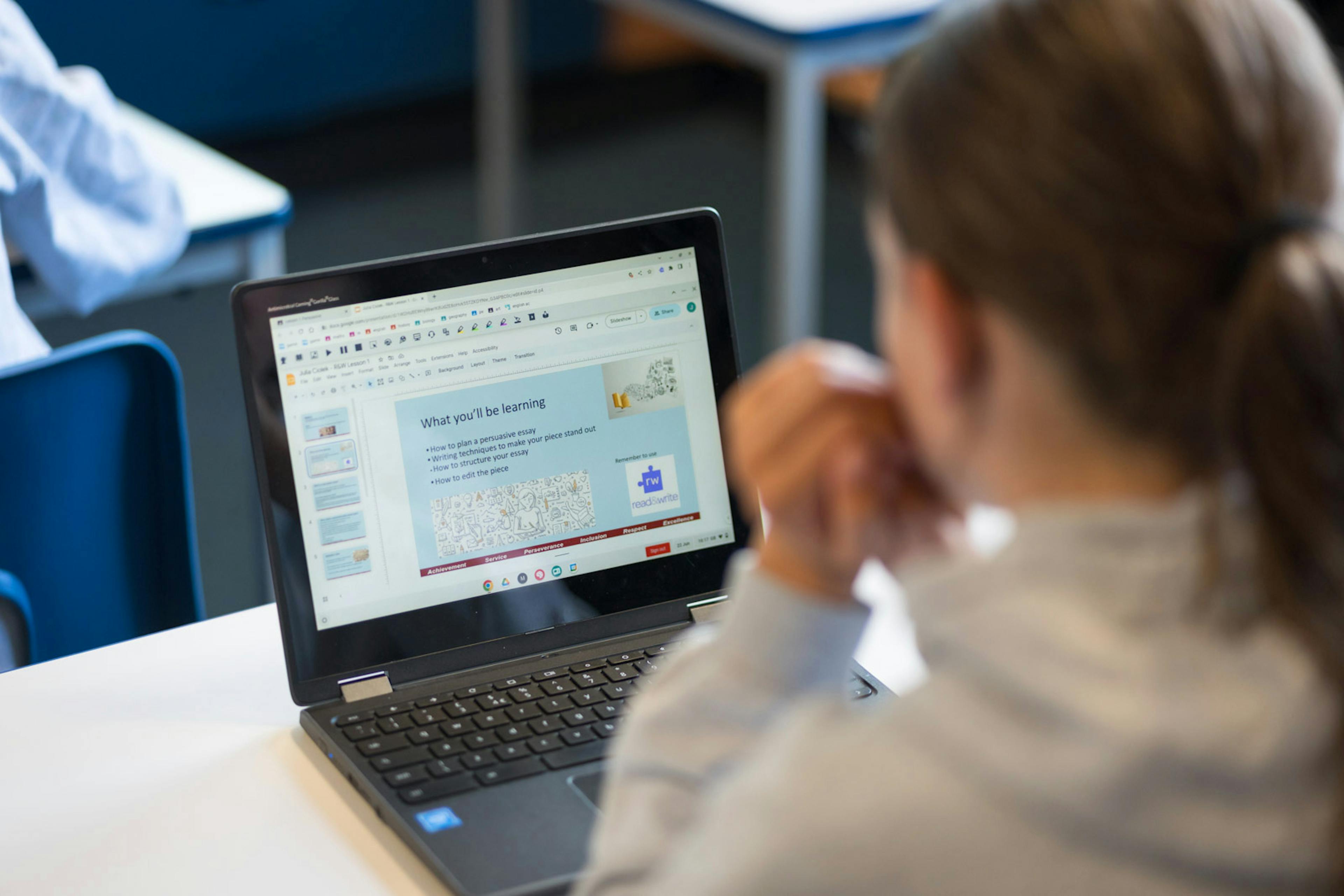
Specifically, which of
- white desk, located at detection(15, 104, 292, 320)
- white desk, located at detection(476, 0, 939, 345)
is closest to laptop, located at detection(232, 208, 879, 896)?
white desk, located at detection(15, 104, 292, 320)

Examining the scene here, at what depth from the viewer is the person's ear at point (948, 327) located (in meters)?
0.54

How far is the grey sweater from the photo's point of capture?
0.50m

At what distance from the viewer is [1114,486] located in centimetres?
54

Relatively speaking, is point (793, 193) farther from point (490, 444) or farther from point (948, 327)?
point (948, 327)

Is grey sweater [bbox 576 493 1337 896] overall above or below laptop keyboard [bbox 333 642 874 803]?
above

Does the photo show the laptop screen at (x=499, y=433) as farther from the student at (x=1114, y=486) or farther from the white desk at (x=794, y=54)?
the white desk at (x=794, y=54)

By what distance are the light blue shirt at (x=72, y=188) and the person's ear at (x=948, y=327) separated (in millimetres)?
1330

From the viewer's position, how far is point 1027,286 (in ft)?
1.70

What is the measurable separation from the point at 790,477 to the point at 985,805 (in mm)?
218

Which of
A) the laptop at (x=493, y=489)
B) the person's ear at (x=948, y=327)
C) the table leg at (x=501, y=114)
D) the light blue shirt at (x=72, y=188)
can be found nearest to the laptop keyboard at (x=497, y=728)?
the laptop at (x=493, y=489)

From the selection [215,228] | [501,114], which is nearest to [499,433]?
[215,228]

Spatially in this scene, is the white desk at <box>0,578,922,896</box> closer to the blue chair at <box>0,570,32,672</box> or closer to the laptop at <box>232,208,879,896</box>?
the laptop at <box>232,208,879,896</box>

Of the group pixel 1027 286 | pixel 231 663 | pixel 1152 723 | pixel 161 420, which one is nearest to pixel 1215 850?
pixel 1152 723

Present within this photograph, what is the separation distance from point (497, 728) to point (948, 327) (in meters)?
0.46
